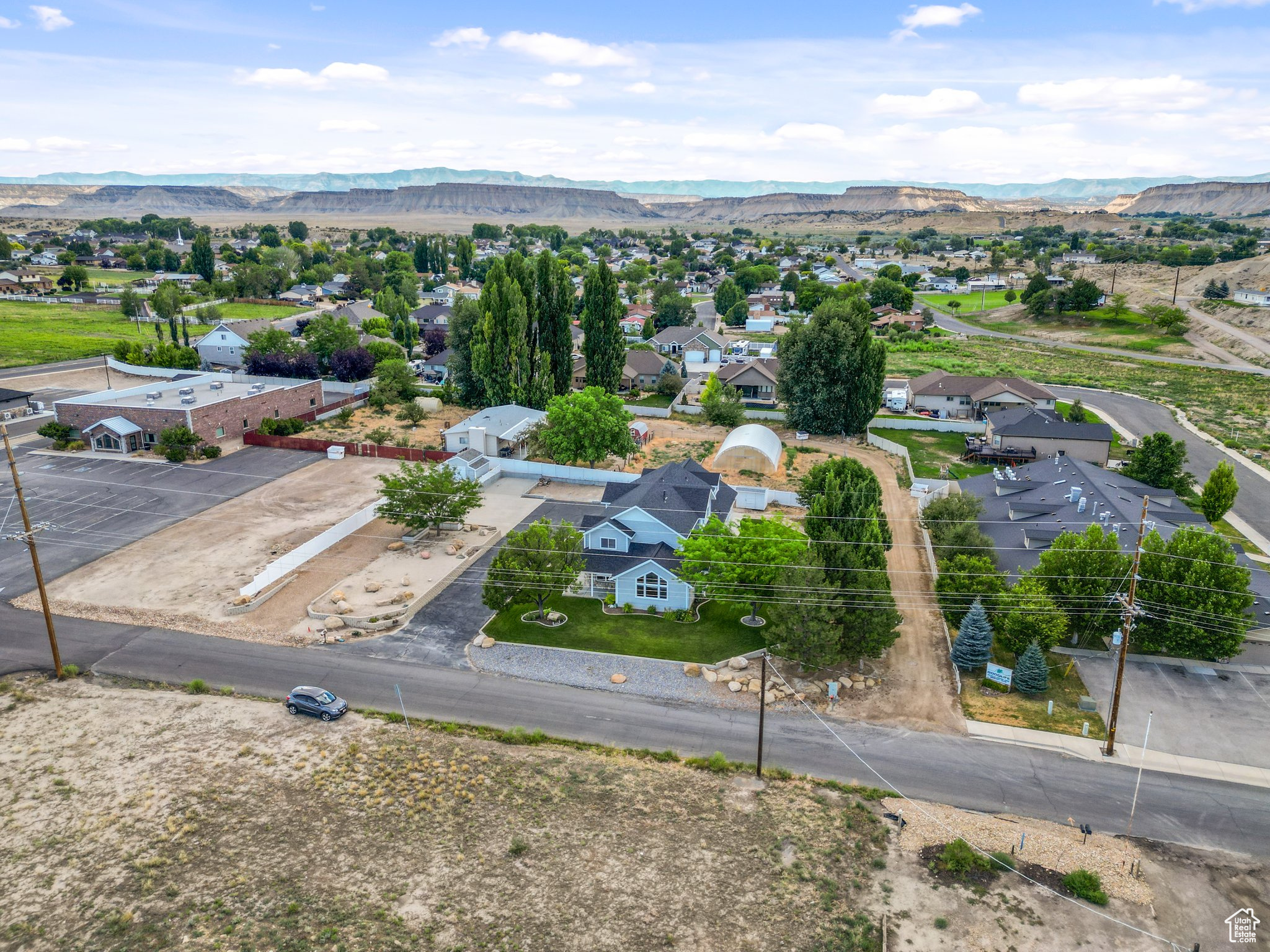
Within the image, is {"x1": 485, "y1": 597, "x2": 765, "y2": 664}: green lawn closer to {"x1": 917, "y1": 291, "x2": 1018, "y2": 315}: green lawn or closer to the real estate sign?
the real estate sign

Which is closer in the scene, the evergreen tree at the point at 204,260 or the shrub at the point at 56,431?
the shrub at the point at 56,431

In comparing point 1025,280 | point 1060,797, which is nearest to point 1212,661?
point 1060,797

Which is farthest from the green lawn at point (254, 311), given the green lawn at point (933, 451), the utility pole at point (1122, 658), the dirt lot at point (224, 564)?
the utility pole at point (1122, 658)

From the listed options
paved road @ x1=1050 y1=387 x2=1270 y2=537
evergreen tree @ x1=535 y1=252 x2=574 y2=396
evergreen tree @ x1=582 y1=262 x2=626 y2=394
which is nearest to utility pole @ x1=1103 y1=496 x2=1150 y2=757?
paved road @ x1=1050 y1=387 x2=1270 y2=537

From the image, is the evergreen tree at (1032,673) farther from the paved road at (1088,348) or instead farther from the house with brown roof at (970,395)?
the paved road at (1088,348)

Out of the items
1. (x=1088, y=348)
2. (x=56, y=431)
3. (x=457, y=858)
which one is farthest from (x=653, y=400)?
(x=1088, y=348)

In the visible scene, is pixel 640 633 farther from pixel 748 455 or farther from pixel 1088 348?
pixel 1088 348

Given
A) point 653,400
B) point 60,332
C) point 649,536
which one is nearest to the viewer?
point 649,536
